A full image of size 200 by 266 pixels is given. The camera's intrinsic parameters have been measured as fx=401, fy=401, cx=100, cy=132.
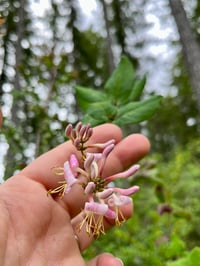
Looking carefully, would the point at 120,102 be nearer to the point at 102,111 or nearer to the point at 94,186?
the point at 102,111

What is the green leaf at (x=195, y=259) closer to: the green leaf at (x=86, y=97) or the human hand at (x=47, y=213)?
the human hand at (x=47, y=213)

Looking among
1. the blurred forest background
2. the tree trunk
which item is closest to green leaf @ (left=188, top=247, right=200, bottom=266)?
the blurred forest background

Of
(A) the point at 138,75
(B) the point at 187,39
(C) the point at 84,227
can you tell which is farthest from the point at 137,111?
(A) the point at 138,75

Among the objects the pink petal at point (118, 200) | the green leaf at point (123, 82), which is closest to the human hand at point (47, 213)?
the green leaf at point (123, 82)

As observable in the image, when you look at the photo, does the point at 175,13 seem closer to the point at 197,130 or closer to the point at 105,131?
the point at 105,131

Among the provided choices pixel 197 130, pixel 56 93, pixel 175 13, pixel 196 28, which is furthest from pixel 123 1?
pixel 56 93

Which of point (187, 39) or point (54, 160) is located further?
point (187, 39)

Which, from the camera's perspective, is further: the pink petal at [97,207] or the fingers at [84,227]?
the fingers at [84,227]

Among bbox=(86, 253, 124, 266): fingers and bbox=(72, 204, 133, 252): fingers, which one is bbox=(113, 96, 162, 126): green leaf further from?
bbox=(86, 253, 124, 266): fingers
